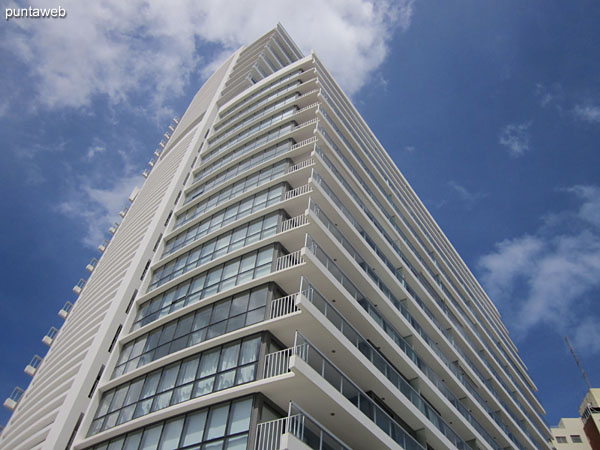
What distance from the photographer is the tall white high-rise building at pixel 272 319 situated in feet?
54.3

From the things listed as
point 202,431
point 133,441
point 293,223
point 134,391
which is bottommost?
point 202,431

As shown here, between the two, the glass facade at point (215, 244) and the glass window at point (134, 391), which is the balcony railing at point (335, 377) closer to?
the glass window at point (134, 391)

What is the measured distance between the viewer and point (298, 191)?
2491 centimetres

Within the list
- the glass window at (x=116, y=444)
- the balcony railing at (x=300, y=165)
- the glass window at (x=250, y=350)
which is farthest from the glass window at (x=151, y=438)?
the balcony railing at (x=300, y=165)

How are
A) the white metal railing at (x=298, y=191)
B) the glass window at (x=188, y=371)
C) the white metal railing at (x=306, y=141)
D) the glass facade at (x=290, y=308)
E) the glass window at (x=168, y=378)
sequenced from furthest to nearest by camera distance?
the white metal railing at (x=306, y=141) < the white metal railing at (x=298, y=191) < the glass window at (x=168, y=378) < the glass window at (x=188, y=371) < the glass facade at (x=290, y=308)

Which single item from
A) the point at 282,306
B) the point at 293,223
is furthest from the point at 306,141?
the point at 282,306

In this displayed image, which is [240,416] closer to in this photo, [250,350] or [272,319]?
[250,350]

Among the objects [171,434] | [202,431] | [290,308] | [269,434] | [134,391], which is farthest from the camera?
[134,391]

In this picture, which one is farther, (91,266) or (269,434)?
(91,266)

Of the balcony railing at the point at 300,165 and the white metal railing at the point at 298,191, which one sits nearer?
the white metal railing at the point at 298,191

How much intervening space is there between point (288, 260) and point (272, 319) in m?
4.12

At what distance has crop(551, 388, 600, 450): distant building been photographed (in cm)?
5994

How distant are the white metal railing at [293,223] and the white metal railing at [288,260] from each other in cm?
184

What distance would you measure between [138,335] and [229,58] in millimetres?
45221
